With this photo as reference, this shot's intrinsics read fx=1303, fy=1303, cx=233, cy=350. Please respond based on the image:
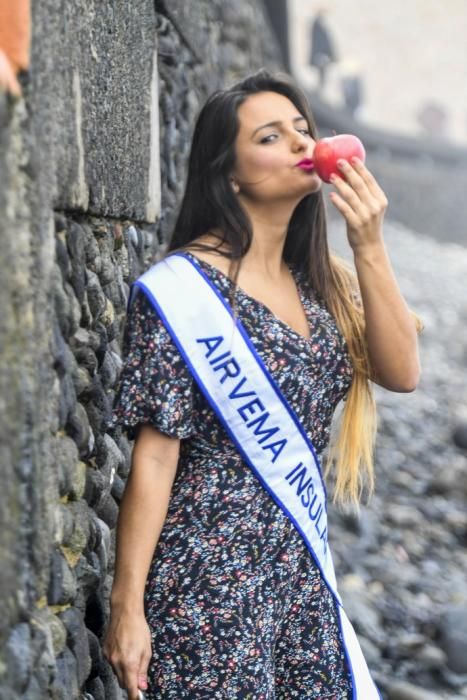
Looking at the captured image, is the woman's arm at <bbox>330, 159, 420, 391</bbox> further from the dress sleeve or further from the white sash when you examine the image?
the dress sleeve

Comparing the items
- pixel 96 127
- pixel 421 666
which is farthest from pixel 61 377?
pixel 421 666

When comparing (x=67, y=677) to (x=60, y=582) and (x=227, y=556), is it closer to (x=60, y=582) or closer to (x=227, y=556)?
(x=60, y=582)

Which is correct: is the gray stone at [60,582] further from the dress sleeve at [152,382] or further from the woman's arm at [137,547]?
the dress sleeve at [152,382]

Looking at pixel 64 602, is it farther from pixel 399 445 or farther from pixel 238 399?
pixel 399 445

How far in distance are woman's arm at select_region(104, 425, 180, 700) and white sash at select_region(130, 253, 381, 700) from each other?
0.47 ft

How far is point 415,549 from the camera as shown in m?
6.33

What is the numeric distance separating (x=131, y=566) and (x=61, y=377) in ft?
1.14

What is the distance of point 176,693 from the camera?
223 centimetres

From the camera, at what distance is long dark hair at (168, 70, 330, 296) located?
8.27 ft

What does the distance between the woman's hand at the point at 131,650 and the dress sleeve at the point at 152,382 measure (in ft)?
1.08

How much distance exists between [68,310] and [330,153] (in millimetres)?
553

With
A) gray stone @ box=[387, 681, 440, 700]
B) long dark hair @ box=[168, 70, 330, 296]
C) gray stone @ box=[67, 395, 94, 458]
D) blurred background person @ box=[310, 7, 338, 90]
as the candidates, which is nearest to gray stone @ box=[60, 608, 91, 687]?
gray stone @ box=[67, 395, 94, 458]

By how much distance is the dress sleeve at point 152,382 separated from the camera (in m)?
2.29

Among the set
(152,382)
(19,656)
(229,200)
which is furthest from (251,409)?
(19,656)
